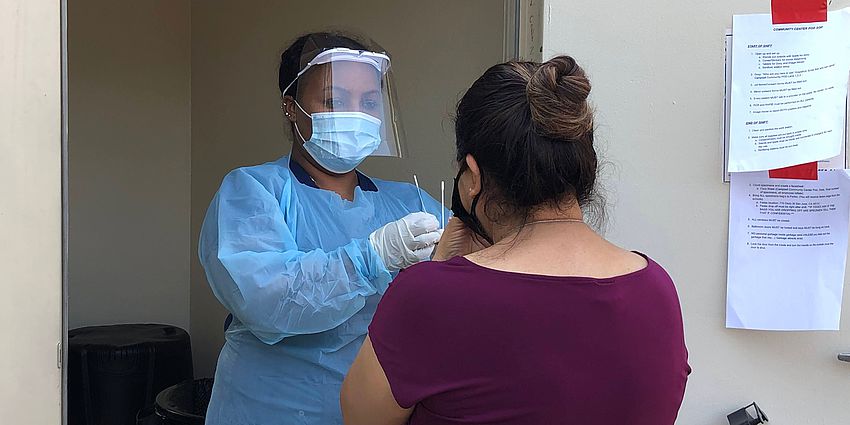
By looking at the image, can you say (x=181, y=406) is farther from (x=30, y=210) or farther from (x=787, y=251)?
(x=787, y=251)

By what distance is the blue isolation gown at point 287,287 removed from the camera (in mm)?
1386

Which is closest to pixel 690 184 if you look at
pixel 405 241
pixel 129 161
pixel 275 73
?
pixel 405 241

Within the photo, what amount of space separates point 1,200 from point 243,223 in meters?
0.41

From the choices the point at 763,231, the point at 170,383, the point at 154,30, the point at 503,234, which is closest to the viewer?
the point at 503,234

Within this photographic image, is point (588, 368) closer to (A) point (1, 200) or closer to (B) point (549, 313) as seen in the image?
(B) point (549, 313)

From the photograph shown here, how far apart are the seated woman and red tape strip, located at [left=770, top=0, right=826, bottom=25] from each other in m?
0.65

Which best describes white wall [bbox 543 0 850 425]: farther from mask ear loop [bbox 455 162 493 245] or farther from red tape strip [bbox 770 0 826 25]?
mask ear loop [bbox 455 162 493 245]

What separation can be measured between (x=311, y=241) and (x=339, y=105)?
0.29 m

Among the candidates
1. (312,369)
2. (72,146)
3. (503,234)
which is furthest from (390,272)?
(72,146)

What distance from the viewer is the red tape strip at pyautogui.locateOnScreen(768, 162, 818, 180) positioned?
141 centimetres

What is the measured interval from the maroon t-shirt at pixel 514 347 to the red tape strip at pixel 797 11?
754mm

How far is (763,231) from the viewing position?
4.72ft

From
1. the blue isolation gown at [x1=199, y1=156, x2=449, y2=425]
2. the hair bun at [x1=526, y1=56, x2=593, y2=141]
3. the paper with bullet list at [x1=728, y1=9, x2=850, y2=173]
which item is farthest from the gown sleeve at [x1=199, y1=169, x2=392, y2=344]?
the paper with bullet list at [x1=728, y1=9, x2=850, y2=173]

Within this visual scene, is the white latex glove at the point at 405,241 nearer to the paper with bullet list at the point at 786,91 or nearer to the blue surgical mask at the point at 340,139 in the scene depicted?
the blue surgical mask at the point at 340,139
